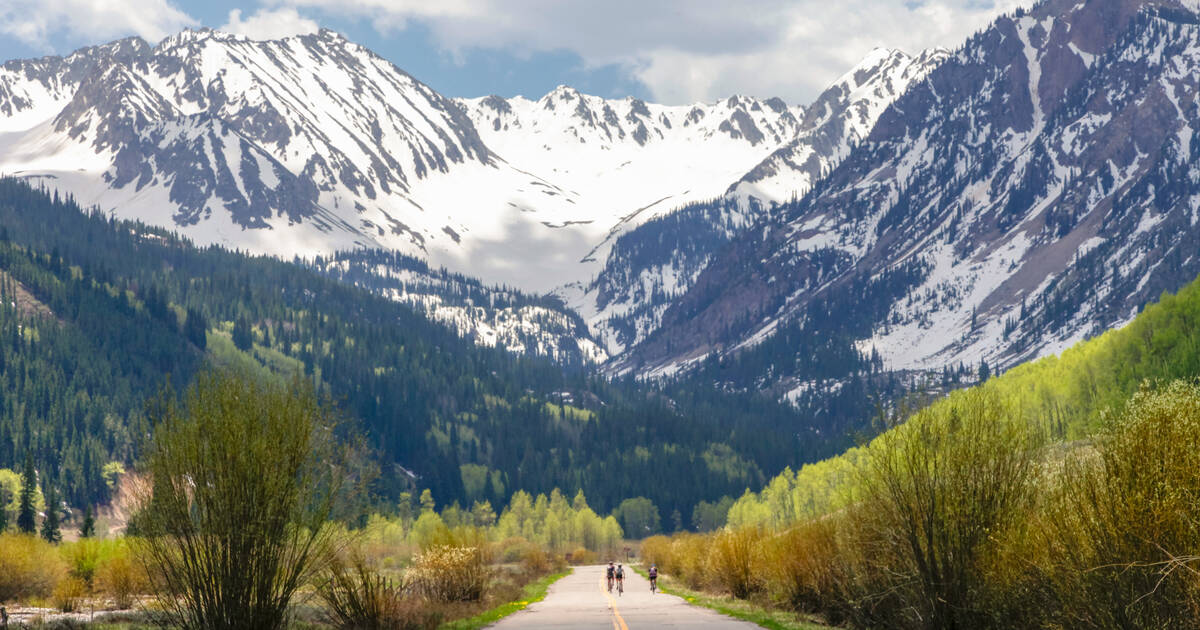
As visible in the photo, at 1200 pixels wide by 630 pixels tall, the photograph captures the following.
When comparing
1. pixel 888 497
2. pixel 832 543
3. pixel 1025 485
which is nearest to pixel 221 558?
pixel 888 497

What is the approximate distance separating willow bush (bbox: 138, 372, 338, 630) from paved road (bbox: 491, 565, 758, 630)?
18337 mm

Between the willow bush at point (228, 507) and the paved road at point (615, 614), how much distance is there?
60.2ft

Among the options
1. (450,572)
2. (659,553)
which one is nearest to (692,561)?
(450,572)

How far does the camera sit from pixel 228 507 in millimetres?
25219

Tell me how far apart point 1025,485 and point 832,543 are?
1714cm

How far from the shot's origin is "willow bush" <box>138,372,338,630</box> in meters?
25.3

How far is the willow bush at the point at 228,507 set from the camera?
997 inches

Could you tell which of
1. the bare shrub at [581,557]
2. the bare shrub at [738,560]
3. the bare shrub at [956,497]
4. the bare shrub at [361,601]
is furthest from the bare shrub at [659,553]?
the bare shrub at [956,497]

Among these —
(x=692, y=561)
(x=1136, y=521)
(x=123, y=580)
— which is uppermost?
(x=123, y=580)

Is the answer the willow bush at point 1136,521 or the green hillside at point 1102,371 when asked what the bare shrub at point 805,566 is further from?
the green hillside at point 1102,371

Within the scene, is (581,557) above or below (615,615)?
above

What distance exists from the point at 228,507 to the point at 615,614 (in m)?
28.5

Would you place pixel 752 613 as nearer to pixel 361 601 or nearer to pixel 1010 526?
pixel 361 601

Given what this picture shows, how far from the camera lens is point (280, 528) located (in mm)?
26016
